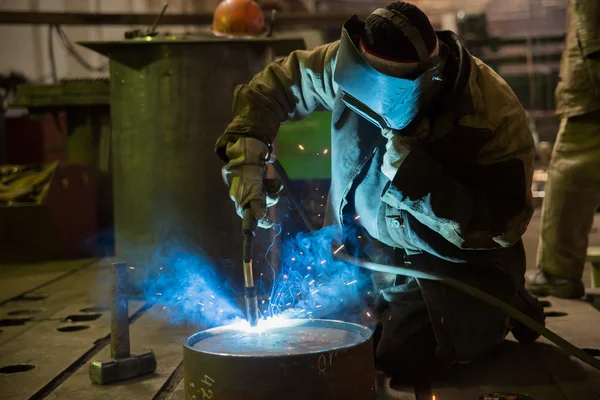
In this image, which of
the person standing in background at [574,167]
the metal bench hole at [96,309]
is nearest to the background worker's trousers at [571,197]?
the person standing in background at [574,167]

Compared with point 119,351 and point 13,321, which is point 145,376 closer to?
point 119,351

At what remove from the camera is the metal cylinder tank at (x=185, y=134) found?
3135 millimetres

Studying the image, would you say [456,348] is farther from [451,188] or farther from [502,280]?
[451,188]

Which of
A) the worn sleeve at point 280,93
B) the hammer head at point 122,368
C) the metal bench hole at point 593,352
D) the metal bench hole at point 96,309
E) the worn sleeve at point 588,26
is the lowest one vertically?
the metal bench hole at point 96,309

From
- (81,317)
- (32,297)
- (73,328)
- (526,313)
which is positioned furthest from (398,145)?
(32,297)

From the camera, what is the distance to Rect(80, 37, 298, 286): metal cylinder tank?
10.3 feet

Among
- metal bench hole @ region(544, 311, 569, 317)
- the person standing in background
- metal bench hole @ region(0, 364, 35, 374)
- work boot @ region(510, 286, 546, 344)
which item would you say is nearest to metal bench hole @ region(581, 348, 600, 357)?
work boot @ region(510, 286, 546, 344)

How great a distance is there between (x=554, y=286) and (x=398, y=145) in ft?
5.45

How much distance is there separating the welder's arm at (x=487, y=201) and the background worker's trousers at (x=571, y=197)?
3.85ft

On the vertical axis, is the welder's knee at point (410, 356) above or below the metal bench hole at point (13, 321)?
above

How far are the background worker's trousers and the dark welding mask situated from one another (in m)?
1.38

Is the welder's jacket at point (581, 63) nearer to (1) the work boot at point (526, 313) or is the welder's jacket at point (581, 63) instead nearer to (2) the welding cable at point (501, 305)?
(1) the work boot at point (526, 313)

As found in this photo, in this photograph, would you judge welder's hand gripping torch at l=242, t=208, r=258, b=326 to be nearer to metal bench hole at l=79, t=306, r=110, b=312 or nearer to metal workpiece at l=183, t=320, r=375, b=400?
metal workpiece at l=183, t=320, r=375, b=400

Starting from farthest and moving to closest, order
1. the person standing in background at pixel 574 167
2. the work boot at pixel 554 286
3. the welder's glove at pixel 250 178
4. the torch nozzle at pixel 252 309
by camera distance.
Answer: the work boot at pixel 554 286 → the person standing in background at pixel 574 167 → the welder's glove at pixel 250 178 → the torch nozzle at pixel 252 309
